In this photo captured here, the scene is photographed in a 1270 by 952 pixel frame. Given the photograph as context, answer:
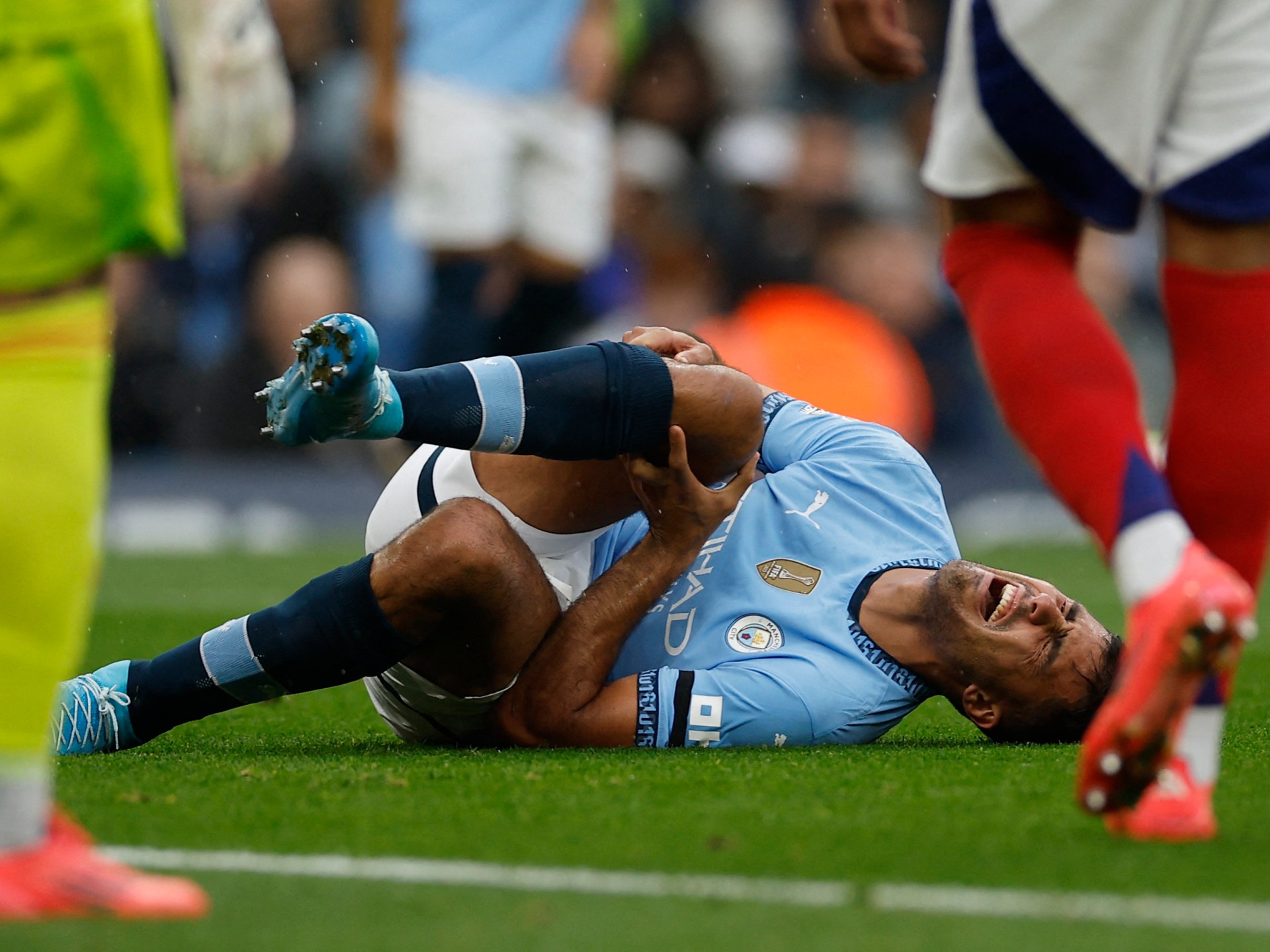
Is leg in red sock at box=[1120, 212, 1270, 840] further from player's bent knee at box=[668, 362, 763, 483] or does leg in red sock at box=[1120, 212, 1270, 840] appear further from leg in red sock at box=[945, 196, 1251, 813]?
player's bent knee at box=[668, 362, 763, 483]

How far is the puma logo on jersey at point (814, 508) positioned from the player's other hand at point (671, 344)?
0.40 metres

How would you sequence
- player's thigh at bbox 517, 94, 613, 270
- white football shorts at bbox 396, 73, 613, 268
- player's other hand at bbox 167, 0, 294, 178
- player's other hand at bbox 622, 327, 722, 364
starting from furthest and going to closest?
player's thigh at bbox 517, 94, 613, 270
white football shorts at bbox 396, 73, 613, 268
player's other hand at bbox 622, 327, 722, 364
player's other hand at bbox 167, 0, 294, 178

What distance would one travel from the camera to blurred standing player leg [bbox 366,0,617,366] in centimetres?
682

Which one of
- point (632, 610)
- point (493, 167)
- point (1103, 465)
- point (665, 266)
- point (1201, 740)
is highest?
point (1103, 465)

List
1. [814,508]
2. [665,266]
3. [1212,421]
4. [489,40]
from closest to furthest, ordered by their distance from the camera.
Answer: [1212,421], [814,508], [489,40], [665,266]

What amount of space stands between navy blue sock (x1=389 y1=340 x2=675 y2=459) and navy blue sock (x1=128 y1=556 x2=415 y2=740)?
37 cm

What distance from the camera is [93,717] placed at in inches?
127

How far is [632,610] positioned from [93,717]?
91 cm

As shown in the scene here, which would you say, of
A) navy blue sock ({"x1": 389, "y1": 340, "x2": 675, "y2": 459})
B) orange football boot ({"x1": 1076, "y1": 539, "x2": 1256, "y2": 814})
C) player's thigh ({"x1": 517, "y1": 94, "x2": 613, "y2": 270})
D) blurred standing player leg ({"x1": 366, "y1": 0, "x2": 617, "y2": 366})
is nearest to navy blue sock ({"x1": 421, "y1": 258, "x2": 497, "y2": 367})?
blurred standing player leg ({"x1": 366, "y1": 0, "x2": 617, "y2": 366})

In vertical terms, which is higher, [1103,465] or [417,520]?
[1103,465]

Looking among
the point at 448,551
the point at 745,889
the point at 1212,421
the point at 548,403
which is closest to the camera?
the point at 745,889

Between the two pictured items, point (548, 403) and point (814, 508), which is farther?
point (814, 508)

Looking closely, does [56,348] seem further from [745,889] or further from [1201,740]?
[1201,740]

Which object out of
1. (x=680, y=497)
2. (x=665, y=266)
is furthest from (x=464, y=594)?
(x=665, y=266)
